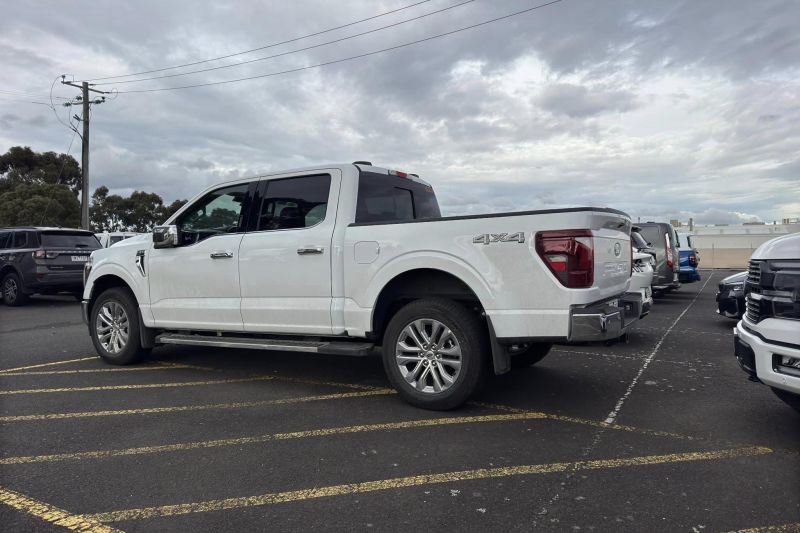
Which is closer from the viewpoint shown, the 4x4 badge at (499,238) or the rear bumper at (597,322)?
the rear bumper at (597,322)

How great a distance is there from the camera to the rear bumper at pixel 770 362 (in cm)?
333

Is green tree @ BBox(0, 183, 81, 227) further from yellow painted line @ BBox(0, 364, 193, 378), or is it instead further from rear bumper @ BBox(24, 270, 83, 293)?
yellow painted line @ BBox(0, 364, 193, 378)

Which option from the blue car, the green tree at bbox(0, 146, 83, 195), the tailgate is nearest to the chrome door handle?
the tailgate

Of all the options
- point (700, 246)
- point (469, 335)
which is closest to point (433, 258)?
point (469, 335)

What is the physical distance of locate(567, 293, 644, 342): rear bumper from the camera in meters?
3.96

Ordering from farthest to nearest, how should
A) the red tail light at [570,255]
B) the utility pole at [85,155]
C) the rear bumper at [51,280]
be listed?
1. the utility pole at [85,155]
2. the rear bumper at [51,280]
3. the red tail light at [570,255]

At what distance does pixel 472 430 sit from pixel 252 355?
12.3 ft

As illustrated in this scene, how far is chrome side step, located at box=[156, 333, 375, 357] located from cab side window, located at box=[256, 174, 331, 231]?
1.07m

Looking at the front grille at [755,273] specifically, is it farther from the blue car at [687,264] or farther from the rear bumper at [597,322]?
the blue car at [687,264]

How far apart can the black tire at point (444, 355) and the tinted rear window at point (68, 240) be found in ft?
36.5

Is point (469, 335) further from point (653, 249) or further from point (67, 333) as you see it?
point (653, 249)

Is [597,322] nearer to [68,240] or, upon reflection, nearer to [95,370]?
[95,370]

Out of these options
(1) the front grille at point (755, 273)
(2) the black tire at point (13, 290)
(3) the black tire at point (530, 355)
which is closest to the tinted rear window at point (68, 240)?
(2) the black tire at point (13, 290)

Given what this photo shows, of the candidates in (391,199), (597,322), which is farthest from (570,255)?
(391,199)
